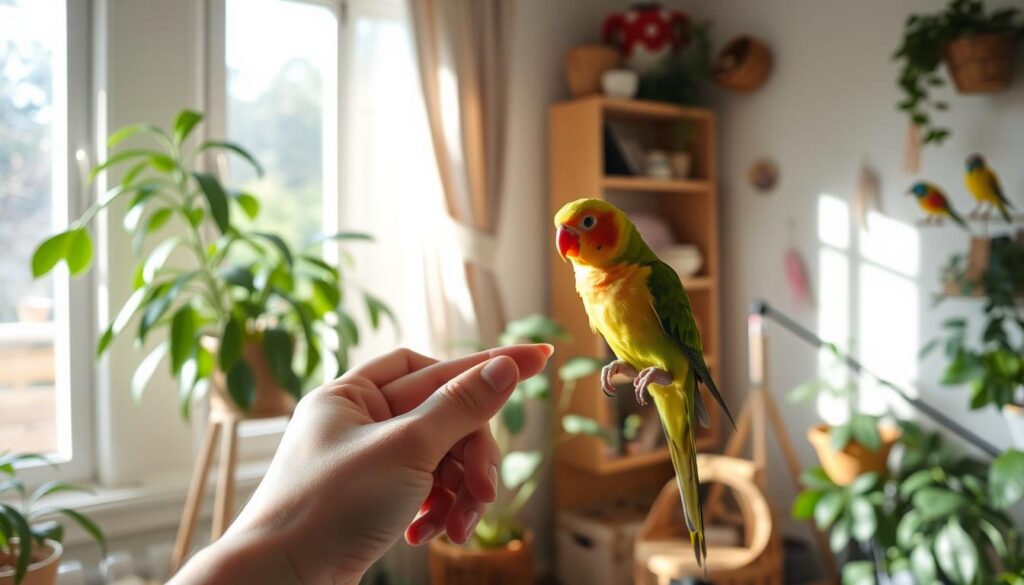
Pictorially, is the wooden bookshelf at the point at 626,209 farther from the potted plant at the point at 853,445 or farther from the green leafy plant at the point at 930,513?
the green leafy plant at the point at 930,513

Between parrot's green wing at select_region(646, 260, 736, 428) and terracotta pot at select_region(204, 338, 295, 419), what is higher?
parrot's green wing at select_region(646, 260, 736, 428)

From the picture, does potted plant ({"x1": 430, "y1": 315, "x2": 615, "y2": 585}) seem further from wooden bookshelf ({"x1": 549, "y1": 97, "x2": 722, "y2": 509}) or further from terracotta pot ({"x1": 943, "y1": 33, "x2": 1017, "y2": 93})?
terracotta pot ({"x1": 943, "y1": 33, "x2": 1017, "y2": 93})

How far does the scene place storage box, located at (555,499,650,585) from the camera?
2.70 m

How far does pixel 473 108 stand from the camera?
102 inches

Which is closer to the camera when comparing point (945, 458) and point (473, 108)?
point (945, 458)

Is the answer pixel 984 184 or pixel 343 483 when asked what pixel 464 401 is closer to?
pixel 343 483

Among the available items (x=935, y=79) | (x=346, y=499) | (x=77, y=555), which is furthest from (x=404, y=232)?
(x=346, y=499)

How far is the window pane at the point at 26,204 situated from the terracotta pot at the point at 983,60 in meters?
2.50

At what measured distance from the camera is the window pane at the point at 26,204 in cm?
213

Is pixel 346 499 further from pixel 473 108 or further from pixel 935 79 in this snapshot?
pixel 935 79

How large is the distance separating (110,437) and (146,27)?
1.16 metres

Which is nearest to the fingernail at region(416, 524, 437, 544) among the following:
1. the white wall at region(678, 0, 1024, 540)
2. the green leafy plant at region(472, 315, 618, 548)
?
the green leafy plant at region(472, 315, 618, 548)

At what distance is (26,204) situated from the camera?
2.18 m

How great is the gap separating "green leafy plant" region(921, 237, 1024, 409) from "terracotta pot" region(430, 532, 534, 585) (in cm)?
132
